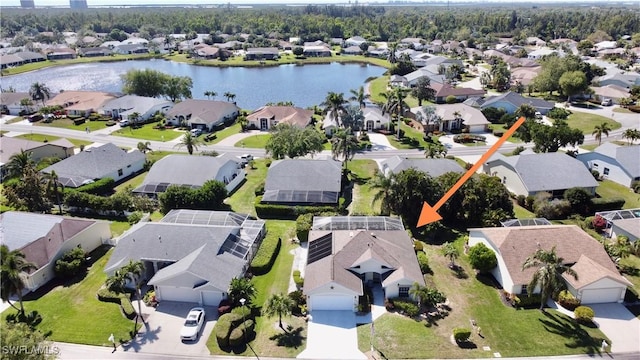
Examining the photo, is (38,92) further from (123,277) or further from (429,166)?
(429,166)

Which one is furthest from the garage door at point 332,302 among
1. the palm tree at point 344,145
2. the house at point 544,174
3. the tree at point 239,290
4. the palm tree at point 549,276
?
the house at point 544,174

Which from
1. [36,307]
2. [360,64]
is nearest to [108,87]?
[360,64]

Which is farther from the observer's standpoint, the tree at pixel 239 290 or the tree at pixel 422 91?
the tree at pixel 422 91

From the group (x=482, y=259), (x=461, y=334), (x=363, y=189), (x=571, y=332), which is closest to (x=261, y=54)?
(x=363, y=189)

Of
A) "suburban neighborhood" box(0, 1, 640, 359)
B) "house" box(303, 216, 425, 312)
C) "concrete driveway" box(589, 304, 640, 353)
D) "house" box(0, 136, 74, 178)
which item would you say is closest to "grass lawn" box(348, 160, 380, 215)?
"suburban neighborhood" box(0, 1, 640, 359)

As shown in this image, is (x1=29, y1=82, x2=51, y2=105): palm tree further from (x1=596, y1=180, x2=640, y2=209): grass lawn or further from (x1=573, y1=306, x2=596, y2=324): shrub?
(x1=573, y1=306, x2=596, y2=324): shrub

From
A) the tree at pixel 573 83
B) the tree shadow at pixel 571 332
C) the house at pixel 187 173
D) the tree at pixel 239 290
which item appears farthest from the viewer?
the tree at pixel 573 83

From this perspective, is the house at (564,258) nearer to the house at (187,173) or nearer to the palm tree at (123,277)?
the palm tree at (123,277)
